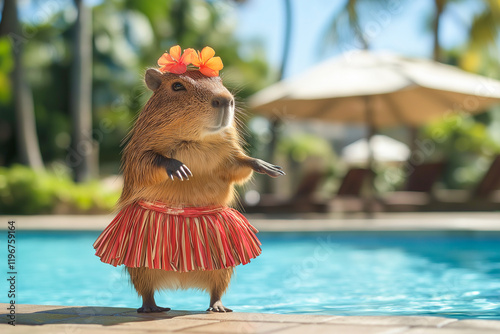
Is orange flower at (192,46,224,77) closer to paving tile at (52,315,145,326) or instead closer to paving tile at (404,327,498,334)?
paving tile at (52,315,145,326)

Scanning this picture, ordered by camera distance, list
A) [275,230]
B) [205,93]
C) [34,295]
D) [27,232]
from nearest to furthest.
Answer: [205,93] → [34,295] → [275,230] → [27,232]

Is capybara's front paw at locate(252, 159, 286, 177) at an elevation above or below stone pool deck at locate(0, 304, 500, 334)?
above

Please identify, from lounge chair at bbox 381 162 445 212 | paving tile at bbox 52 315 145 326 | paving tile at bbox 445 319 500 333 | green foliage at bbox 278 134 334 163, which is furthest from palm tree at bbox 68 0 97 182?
green foliage at bbox 278 134 334 163

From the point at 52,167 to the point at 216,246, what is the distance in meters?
23.0

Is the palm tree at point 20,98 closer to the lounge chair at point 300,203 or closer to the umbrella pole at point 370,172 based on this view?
the lounge chair at point 300,203

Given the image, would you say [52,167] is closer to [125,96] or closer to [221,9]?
[125,96]

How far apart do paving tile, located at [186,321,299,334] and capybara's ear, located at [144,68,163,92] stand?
53.0 inches

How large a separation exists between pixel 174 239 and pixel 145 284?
12.3 inches

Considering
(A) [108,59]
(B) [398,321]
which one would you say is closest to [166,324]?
(B) [398,321]

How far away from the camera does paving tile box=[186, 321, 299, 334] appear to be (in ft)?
10.2

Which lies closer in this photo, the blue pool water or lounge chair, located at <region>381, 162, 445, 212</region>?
the blue pool water

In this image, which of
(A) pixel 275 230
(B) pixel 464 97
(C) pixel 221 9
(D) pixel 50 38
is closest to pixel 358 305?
(A) pixel 275 230

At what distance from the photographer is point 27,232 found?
11.4m

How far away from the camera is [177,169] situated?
11.2 ft
